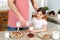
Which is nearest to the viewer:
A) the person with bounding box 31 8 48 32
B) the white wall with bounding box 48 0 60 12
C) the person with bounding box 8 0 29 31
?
the person with bounding box 8 0 29 31

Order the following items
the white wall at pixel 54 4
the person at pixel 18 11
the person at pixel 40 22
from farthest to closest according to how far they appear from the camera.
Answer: the white wall at pixel 54 4 < the person at pixel 40 22 < the person at pixel 18 11

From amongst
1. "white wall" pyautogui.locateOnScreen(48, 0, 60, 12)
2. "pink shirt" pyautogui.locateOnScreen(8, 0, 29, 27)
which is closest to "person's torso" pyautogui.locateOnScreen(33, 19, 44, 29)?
"pink shirt" pyautogui.locateOnScreen(8, 0, 29, 27)

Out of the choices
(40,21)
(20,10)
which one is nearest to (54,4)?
(40,21)

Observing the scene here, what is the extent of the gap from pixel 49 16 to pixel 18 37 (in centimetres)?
94

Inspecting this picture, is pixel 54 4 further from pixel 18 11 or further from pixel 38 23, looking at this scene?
pixel 18 11

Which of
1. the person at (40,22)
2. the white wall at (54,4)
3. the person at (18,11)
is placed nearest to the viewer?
the person at (18,11)

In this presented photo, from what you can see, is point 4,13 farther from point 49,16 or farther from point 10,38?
point 10,38

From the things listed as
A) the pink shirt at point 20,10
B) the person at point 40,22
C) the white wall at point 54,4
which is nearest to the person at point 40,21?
the person at point 40,22

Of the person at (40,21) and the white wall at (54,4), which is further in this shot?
the white wall at (54,4)

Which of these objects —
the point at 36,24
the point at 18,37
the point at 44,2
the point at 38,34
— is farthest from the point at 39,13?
the point at 44,2

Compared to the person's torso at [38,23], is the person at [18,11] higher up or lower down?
higher up

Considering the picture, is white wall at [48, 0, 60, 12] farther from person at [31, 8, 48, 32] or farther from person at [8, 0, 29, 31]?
person at [8, 0, 29, 31]

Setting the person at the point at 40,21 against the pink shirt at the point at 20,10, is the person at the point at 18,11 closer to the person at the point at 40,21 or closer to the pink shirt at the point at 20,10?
the pink shirt at the point at 20,10

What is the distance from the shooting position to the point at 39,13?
187 centimetres
